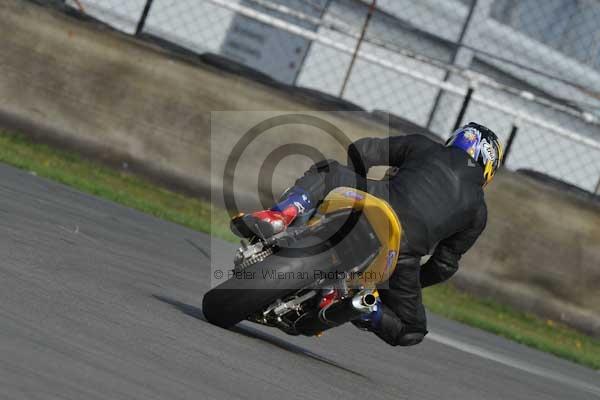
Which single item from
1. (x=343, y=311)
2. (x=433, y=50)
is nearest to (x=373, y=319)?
(x=343, y=311)

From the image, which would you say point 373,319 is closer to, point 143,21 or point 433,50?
point 143,21

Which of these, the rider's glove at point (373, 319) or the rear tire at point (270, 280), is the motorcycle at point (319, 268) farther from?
the rider's glove at point (373, 319)

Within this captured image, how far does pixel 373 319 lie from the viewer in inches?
267

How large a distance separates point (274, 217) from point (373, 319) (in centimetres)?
90

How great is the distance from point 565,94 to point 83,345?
781 inches

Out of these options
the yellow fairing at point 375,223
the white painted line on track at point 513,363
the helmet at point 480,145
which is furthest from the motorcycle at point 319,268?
the white painted line on track at point 513,363

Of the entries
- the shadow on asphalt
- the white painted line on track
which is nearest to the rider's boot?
the shadow on asphalt

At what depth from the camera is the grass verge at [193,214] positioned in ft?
39.7

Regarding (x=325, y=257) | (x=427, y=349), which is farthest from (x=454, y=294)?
(x=325, y=257)

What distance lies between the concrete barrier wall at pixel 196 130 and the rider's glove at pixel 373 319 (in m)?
6.15

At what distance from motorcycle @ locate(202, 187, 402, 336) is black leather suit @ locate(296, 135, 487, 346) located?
9.9 inches

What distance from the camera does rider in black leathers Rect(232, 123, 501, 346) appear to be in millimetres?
6621

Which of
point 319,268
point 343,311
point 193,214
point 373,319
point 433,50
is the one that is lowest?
point 193,214

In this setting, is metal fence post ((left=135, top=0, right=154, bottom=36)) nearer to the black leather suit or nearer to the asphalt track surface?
the asphalt track surface
